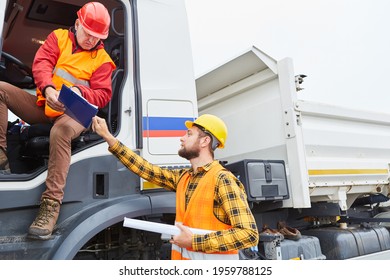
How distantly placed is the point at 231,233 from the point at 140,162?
695 millimetres

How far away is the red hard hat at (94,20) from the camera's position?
202cm

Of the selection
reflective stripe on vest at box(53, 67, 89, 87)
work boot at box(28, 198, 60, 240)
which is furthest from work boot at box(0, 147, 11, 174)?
reflective stripe on vest at box(53, 67, 89, 87)

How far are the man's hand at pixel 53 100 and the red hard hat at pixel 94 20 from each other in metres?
0.41

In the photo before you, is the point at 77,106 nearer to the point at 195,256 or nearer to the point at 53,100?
the point at 53,100

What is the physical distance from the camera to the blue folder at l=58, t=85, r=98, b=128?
1.73 metres

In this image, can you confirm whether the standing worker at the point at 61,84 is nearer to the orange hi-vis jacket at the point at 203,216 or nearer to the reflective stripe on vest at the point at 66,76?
the reflective stripe on vest at the point at 66,76

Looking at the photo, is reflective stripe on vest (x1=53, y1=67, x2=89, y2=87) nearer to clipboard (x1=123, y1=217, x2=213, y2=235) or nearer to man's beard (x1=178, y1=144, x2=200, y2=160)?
man's beard (x1=178, y1=144, x2=200, y2=160)

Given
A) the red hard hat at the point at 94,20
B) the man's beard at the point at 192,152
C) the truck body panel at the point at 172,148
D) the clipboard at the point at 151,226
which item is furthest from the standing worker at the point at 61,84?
the man's beard at the point at 192,152

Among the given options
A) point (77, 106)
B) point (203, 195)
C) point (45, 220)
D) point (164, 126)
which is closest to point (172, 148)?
point (164, 126)

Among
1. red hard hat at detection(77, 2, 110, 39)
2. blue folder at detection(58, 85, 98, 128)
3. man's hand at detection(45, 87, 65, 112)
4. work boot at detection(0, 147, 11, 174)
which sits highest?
red hard hat at detection(77, 2, 110, 39)

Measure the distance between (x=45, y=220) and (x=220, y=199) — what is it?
85 cm

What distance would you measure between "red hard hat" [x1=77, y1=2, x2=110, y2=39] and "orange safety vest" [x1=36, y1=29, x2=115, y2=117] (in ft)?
0.43

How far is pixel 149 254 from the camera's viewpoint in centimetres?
223

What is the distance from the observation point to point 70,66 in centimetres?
204
